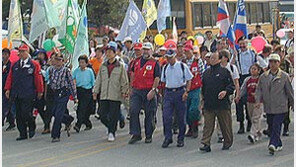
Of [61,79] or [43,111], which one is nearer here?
[61,79]

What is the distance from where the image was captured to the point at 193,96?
11617 mm

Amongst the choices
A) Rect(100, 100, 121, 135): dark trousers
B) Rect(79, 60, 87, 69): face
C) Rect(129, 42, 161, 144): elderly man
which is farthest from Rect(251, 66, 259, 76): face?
Rect(79, 60, 87, 69): face

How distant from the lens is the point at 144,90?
37.2 ft

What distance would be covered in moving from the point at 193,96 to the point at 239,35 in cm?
308

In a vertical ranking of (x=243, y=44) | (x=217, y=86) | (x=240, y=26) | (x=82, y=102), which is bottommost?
(x=82, y=102)

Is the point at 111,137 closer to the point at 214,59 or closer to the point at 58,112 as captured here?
the point at 58,112

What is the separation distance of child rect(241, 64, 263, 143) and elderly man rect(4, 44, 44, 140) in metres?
3.53

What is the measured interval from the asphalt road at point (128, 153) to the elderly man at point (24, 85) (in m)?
0.45

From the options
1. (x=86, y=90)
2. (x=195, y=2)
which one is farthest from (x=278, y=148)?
(x=195, y=2)

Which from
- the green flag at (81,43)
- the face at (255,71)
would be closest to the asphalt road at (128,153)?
the face at (255,71)

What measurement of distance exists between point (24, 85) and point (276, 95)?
4351 mm

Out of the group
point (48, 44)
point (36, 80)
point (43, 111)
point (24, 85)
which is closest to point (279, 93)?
point (36, 80)

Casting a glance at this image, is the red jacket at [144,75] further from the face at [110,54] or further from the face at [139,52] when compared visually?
the face at [110,54]

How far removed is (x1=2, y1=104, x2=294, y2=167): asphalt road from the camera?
382 inches
